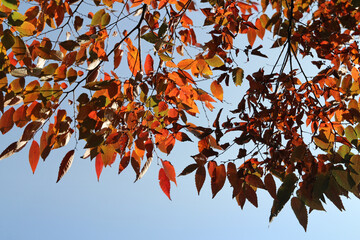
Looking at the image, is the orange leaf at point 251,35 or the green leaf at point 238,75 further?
the orange leaf at point 251,35

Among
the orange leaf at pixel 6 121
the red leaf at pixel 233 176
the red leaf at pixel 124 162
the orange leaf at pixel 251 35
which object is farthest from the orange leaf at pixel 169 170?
the orange leaf at pixel 251 35

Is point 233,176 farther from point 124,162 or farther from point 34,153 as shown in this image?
point 34,153

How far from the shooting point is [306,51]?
241 centimetres

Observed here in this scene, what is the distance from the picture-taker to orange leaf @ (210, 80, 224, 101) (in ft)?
6.57

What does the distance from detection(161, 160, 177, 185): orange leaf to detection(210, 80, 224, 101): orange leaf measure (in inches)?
20.1

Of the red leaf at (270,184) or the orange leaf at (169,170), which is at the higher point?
the orange leaf at (169,170)

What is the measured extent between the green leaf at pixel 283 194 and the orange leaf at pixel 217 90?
741 mm

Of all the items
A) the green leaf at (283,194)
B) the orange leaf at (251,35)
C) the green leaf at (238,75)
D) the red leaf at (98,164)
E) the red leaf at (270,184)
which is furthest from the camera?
the orange leaf at (251,35)

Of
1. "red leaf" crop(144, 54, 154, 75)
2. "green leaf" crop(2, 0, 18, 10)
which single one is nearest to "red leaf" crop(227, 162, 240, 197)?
"red leaf" crop(144, 54, 154, 75)

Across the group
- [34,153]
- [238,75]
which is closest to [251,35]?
[238,75]

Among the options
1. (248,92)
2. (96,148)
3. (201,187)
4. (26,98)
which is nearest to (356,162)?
(201,187)

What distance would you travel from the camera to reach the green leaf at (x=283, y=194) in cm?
135

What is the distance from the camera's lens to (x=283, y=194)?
1.37m

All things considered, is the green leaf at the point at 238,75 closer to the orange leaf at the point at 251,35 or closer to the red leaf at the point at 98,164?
the orange leaf at the point at 251,35
